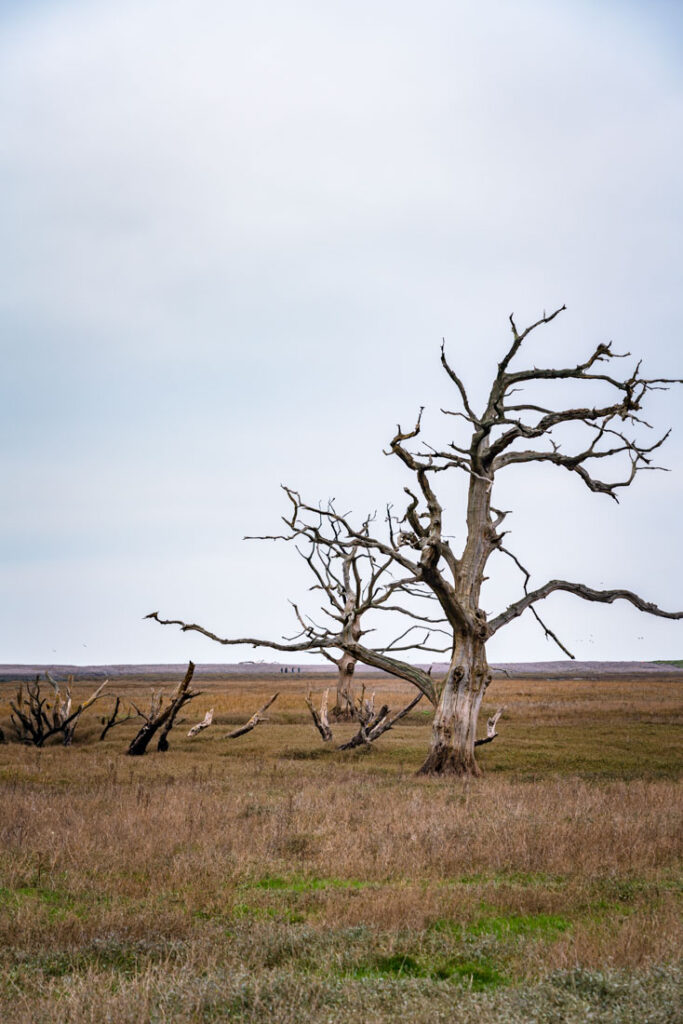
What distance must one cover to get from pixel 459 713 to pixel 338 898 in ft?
38.7

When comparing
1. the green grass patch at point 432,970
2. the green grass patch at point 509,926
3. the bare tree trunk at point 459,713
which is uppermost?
the bare tree trunk at point 459,713

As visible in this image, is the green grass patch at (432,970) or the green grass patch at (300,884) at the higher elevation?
the green grass patch at (432,970)

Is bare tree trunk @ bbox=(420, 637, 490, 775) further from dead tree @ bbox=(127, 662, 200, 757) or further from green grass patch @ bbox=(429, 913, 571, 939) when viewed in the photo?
green grass patch @ bbox=(429, 913, 571, 939)

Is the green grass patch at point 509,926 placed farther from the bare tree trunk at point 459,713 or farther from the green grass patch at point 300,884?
the bare tree trunk at point 459,713

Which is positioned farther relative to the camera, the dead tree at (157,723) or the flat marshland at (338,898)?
the dead tree at (157,723)

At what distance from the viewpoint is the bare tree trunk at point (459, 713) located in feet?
66.3

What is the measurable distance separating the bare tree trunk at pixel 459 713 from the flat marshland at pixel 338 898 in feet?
3.09

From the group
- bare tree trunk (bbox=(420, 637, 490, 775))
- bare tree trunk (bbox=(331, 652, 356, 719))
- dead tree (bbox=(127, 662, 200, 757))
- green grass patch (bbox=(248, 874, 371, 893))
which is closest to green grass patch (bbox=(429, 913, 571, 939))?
green grass patch (bbox=(248, 874, 371, 893))

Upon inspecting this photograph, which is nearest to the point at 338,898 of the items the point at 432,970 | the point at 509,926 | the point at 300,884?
the point at 300,884

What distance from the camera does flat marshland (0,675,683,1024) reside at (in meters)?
6.10

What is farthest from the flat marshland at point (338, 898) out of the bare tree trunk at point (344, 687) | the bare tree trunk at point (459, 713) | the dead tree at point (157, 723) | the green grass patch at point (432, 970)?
the bare tree trunk at point (344, 687)

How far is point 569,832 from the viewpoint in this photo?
12305 mm

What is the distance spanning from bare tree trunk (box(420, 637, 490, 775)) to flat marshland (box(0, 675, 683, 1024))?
0.94 metres

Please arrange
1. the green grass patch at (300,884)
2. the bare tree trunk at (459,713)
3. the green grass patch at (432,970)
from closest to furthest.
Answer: the green grass patch at (432,970)
the green grass patch at (300,884)
the bare tree trunk at (459,713)
